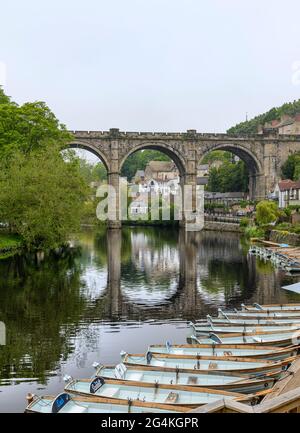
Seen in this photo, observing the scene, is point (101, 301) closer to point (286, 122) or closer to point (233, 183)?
point (233, 183)

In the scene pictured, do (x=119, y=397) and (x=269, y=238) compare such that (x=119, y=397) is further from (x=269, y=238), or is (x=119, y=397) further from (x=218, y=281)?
(x=269, y=238)

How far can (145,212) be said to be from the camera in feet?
318

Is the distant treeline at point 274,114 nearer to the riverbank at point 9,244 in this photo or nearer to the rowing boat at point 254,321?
the riverbank at point 9,244

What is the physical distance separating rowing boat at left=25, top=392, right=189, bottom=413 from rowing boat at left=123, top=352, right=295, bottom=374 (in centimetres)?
268

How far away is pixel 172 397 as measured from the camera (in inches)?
442

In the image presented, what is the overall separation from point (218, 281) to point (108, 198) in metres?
50.6

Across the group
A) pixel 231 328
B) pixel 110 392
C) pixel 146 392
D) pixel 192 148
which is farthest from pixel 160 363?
pixel 192 148

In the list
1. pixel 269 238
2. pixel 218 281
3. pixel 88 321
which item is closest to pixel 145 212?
pixel 269 238

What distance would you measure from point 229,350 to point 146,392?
4365mm

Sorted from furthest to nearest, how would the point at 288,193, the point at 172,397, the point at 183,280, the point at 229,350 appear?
the point at 288,193 → the point at 183,280 → the point at 229,350 → the point at 172,397

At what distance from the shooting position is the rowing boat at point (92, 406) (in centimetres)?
1037

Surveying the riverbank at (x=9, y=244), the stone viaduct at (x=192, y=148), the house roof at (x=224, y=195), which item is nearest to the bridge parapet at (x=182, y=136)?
the stone viaduct at (x=192, y=148)

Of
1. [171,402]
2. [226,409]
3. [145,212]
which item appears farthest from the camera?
[145,212]

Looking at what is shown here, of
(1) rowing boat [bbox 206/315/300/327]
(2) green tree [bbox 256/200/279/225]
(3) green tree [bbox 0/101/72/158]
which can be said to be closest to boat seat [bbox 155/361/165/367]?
(1) rowing boat [bbox 206/315/300/327]
